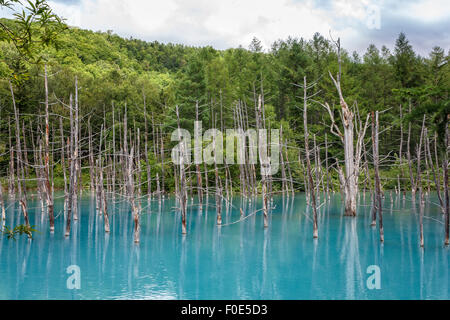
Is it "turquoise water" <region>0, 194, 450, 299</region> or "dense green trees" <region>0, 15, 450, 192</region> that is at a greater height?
"dense green trees" <region>0, 15, 450, 192</region>

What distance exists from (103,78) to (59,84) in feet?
16.4

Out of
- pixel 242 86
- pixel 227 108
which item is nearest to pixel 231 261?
pixel 227 108

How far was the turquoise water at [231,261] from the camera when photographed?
28.8 feet

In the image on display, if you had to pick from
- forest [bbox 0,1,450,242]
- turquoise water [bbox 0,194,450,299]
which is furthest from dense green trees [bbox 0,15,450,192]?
turquoise water [bbox 0,194,450,299]

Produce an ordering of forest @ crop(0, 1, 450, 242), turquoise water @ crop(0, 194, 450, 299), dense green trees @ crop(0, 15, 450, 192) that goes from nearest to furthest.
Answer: turquoise water @ crop(0, 194, 450, 299) → forest @ crop(0, 1, 450, 242) → dense green trees @ crop(0, 15, 450, 192)

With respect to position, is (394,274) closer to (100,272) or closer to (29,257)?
(100,272)

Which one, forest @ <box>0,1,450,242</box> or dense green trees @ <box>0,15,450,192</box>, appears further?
dense green trees @ <box>0,15,450,192</box>

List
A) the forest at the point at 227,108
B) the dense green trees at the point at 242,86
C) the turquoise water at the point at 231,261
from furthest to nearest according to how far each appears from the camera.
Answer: the dense green trees at the point at 242,86
the forest at the point at 227,108
the turquoise water at the point at 231,261

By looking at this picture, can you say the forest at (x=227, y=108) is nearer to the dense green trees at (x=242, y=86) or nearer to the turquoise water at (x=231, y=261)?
the dense green trees at (x=242, y=86)

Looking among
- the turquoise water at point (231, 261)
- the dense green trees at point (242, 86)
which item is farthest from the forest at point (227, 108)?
the turquoise water at point (231, 261)

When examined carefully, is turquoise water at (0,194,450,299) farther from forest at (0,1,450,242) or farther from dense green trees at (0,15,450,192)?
dense green trees at (0,15,450,192)

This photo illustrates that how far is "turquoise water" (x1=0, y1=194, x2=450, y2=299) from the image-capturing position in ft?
28.8

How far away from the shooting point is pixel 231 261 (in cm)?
1141

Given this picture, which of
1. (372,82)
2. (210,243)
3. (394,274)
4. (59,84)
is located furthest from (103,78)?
(394,274)
